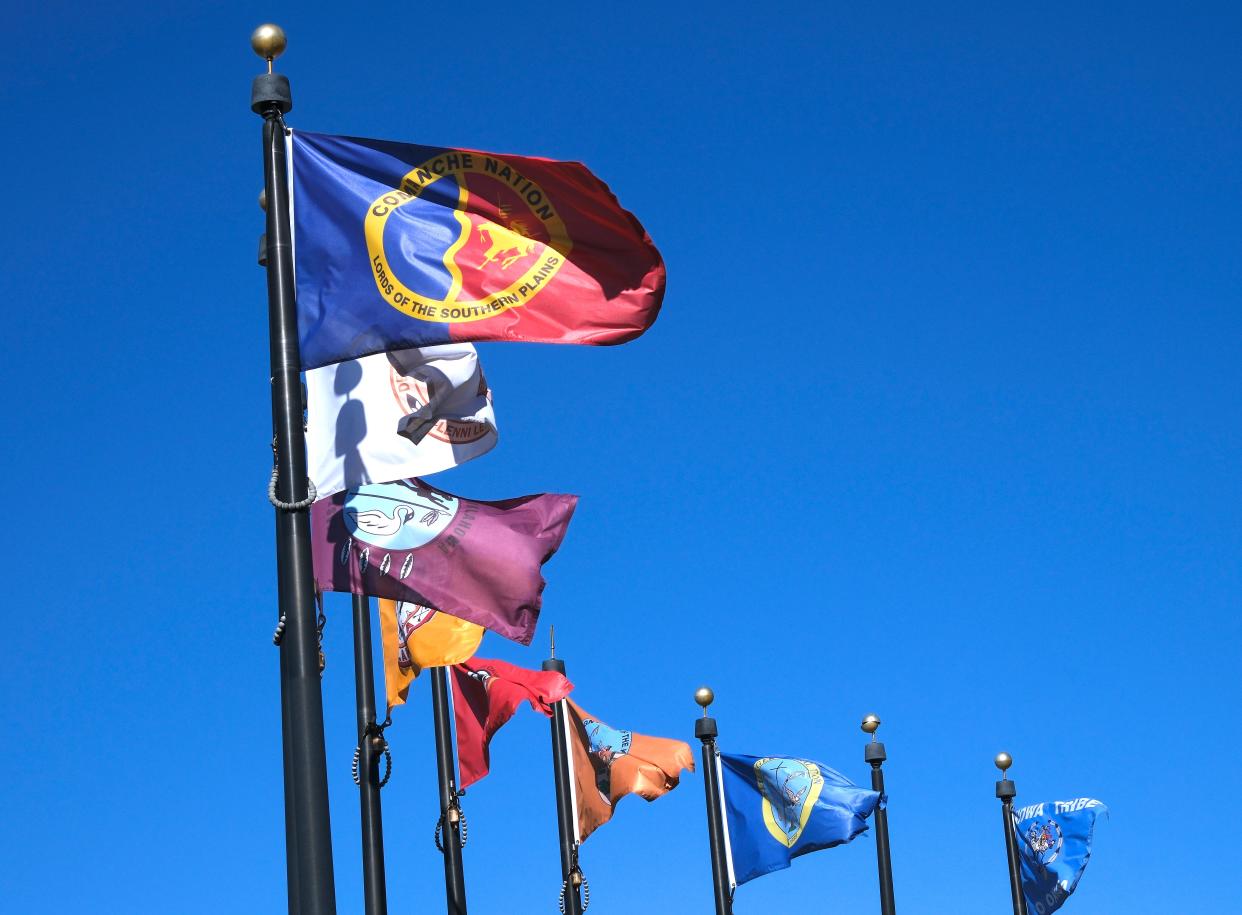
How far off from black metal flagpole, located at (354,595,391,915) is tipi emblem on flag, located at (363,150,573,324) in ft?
15.5

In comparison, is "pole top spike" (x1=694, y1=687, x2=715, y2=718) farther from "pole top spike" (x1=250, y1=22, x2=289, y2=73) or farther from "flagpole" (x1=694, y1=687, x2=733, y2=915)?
"pole top spike" (x1=250, y1=22, x2=289, y2=73)

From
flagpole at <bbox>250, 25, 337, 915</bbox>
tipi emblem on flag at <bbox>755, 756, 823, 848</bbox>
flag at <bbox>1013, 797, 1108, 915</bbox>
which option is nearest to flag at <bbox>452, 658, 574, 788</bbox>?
tipi emblem on flag at <bbox>755, 756, 823, 848</bbox>

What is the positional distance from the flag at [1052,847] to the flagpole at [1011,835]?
0.68 feet

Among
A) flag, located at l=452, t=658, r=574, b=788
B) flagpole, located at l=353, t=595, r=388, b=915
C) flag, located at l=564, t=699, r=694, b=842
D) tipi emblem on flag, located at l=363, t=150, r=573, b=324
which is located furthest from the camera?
flag, located at l=564, t=699, r=694, b=842

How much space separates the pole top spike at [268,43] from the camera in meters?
10.0

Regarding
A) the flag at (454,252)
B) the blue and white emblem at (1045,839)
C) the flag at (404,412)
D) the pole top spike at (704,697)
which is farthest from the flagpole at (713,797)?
the flag at (454,252)

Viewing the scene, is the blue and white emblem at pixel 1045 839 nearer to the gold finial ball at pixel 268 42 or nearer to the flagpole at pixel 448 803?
the flagpole at pixel 448 803

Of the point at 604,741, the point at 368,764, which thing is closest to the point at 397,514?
the point at 368,764

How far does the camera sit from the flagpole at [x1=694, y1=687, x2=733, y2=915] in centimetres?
2295

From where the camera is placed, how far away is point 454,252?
10266 millimetres

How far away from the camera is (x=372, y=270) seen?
32.8ft

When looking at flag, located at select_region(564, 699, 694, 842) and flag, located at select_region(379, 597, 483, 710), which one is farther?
flag, located at select_region(564, 699, 694, 842)

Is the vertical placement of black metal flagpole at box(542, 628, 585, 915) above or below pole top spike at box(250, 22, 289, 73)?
below

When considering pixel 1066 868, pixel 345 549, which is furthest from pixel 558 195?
pixel 1066 868
